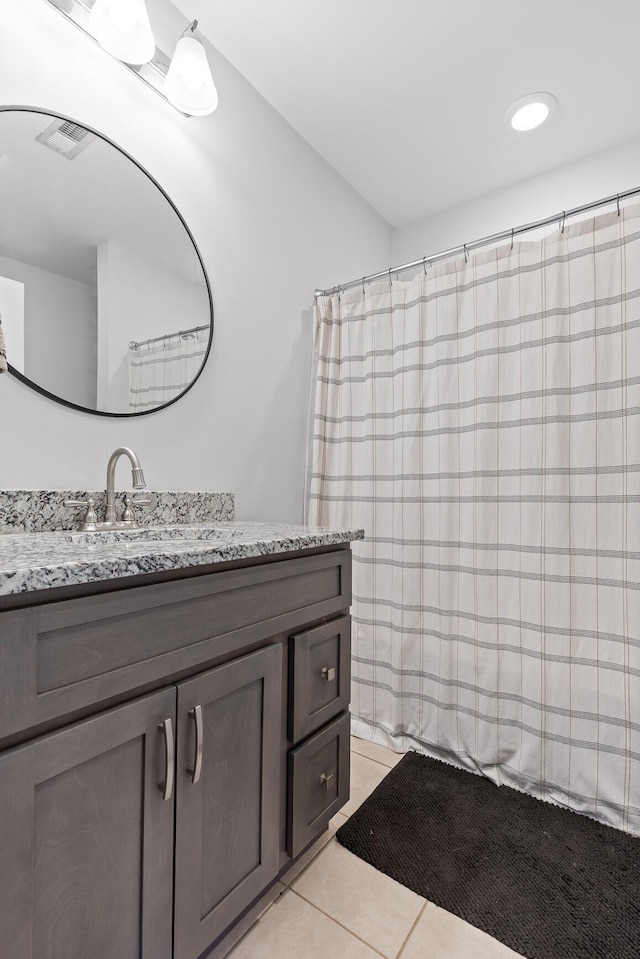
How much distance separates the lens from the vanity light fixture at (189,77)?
4.32 ft

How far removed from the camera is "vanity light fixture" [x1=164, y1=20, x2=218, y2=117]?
4.32 ft

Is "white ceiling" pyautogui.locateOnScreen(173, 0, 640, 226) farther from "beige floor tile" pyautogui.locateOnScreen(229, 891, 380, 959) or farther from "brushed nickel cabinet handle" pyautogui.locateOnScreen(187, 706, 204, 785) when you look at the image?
"beige floor tile" pyautogui.locateOnScreen(229, 891, 380, 959)

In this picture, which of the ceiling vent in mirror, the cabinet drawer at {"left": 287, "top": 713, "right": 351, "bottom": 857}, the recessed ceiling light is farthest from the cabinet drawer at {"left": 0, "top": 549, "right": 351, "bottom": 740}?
the recessed ceiling light

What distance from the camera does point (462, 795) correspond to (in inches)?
58.9

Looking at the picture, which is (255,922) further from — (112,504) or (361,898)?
(112,504)

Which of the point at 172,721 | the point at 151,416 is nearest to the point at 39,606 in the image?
the point at 172,721

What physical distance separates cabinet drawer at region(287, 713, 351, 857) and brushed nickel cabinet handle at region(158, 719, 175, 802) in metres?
0.36

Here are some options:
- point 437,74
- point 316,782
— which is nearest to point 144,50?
point 437,74

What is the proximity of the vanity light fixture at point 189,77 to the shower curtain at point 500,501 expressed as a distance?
817mm

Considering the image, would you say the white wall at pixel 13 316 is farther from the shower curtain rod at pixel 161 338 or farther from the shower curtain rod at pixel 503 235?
the shower curtain rod at pixel 503 235

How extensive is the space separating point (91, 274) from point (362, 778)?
178cm

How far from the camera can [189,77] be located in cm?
133

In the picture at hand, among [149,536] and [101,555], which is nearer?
[101,555]

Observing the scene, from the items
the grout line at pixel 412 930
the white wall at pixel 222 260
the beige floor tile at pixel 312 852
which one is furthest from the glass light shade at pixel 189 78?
the grout line at pixel 412 930
